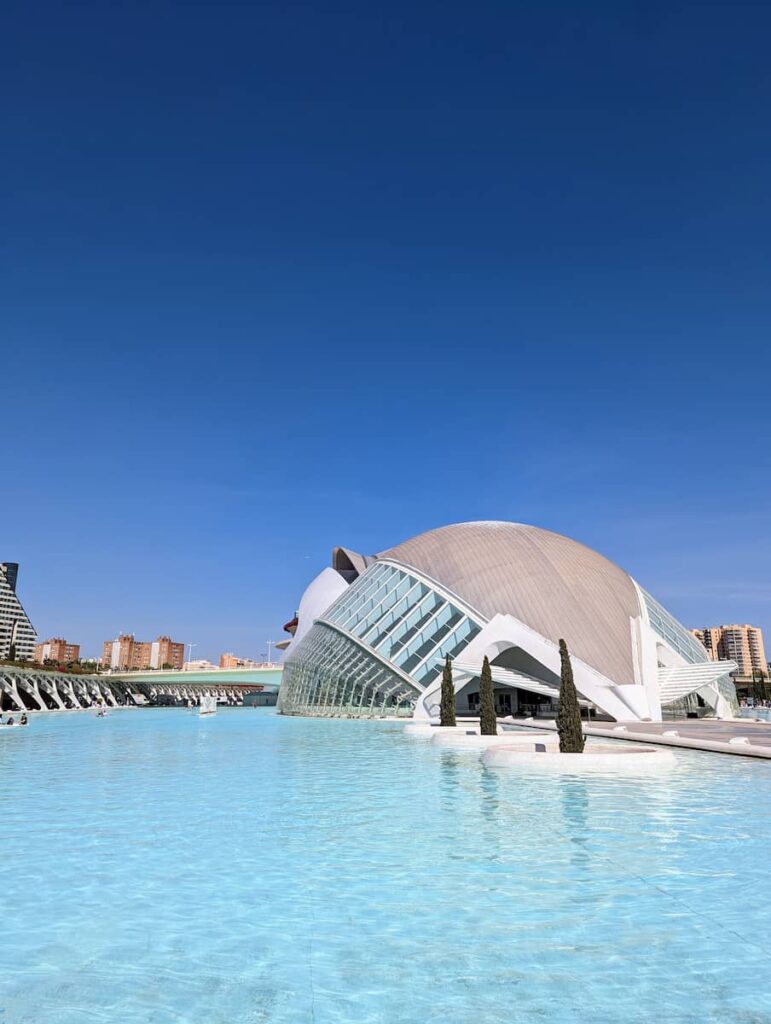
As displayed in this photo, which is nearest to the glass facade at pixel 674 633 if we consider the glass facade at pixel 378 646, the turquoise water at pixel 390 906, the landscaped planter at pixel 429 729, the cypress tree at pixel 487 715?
the glass facade at pixel 378 646

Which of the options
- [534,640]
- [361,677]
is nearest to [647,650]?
[534,640]

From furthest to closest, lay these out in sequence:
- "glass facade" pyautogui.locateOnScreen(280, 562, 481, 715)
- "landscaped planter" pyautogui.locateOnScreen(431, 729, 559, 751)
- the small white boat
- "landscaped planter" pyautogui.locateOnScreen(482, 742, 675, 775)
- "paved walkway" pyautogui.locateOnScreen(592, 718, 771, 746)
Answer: the small white boat → "glass facade" pyautogui.locateOnScreen(280, 562, 481, 715) → "landscaped planter" pyautogui.locateOnScreen(431, 729, 559, 751) → "paved walkway" pyautogui.locateOnScreen(592, 718, 771, 746) → "landscaped planter" pyautogui.locateOnScreen(482, 742, 675, 775)

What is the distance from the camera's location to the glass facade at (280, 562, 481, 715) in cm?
3847

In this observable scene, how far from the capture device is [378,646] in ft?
134

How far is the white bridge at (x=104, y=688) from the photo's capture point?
6451cm

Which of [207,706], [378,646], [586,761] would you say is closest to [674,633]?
[378,646]

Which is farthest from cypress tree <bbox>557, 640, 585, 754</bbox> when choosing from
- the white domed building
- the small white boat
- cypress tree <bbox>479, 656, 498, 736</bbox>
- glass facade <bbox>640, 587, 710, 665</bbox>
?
the small white boat

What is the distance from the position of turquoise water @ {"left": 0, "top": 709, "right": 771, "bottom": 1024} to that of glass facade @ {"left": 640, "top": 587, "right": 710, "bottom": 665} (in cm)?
2794

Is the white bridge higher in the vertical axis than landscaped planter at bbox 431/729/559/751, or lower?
higher

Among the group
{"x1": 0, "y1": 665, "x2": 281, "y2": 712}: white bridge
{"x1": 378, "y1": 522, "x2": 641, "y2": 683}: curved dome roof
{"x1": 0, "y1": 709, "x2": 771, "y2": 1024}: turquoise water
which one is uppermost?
{"x1": 378, "y1": 522, "x2": 641, "y2": 683}: curved dome roof

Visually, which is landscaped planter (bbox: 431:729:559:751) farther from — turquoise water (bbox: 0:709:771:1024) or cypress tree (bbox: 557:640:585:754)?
turquoise water (bbox: 0:709:771:1024)

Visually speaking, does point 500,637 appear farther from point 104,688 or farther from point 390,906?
point 104,688

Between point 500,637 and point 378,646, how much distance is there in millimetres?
7562

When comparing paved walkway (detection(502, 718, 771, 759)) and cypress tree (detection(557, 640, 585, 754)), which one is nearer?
cypress tree (detection(557, 640, 585, 754))
